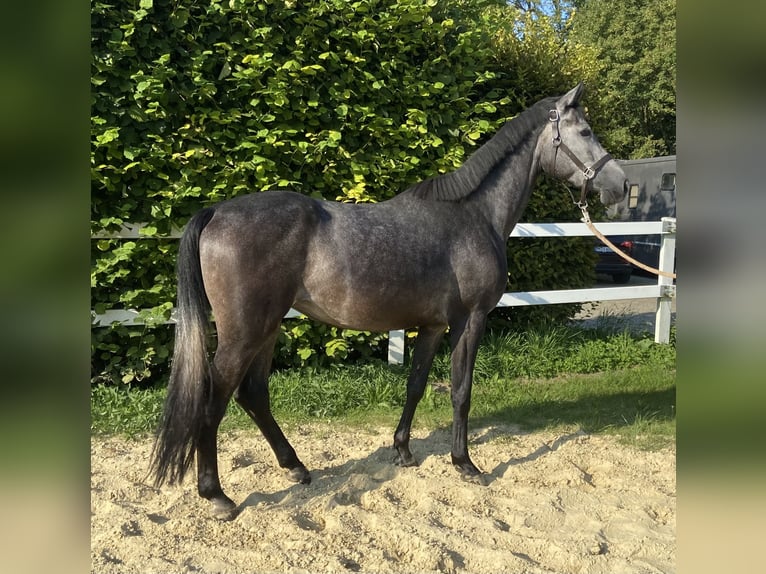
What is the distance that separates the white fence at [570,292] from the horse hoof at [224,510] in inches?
68.9

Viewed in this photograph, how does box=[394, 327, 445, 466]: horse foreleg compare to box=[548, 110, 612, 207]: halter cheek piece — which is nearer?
box=[548, 110, 612, 207]: halter cheek piece

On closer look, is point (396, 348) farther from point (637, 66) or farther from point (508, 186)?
point (637, 66)

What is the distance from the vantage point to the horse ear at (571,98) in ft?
11.8

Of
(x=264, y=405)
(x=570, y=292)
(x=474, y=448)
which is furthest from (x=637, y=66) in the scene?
(x=264, y=405)

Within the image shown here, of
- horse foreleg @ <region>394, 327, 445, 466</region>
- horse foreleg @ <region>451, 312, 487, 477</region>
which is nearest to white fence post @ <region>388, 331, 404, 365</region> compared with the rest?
horse foreleg @ <region>394, 327, 445, 466</region>

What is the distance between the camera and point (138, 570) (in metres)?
2.44

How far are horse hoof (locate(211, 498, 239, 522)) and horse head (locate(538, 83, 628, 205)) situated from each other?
276cm

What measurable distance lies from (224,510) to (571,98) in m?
3.14

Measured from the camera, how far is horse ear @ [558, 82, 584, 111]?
3.60m

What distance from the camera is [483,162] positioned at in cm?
373

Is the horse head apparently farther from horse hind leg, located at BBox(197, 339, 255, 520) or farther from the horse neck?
horse hind leg, located at BBox(197, 339, 255, 520)

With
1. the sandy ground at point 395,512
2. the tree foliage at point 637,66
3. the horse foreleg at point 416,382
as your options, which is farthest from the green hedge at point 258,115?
the tree foliage at point 637,66

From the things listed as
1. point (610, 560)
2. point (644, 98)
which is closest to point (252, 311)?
point (610, 560)
